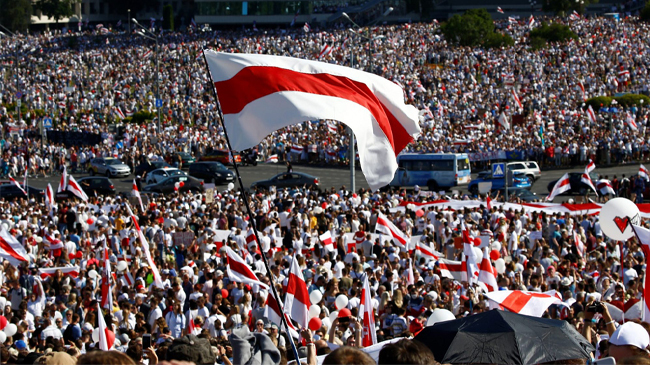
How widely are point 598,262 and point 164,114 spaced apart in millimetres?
36509

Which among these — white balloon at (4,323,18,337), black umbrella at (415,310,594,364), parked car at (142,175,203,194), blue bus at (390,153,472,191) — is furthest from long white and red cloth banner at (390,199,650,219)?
black umbrella at (415,310,594,364)

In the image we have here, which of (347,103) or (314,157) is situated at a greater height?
(347,103)

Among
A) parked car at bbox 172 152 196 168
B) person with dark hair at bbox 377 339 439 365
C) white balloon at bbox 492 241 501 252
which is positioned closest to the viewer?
person with dark hair at bbox 377 339 439 365

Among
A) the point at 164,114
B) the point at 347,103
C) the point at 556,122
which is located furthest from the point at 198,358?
the point at 164,114

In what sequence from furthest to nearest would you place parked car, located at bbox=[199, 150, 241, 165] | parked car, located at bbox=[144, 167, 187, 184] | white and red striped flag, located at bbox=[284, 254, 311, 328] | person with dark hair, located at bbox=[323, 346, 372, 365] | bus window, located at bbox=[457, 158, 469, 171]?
parked car, located at bbox=[199, 150, 241, 165], parked car, located at bbox=[144, 167, 187, 184], bus window, located at bbox=[457, 158, 469, 171], white and red striped flag, located at bbox=[284, 254, 311, 328], person with dark hair, located at bbox=[323, 346, 372, 365]

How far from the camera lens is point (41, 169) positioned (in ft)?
135

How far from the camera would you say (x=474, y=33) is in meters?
56.3

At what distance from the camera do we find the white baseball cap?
5949 mm

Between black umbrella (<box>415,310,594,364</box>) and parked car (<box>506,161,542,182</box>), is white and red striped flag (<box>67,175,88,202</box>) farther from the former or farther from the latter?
black umbrella (<box>415,310,594,364</box>)

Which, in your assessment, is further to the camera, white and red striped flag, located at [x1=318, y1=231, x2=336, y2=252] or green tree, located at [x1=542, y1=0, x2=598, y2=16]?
green tree, located at [x1=542, y1=0, x2=598, y2=16]

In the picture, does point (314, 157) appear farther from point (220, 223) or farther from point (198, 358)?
point (198, 358)

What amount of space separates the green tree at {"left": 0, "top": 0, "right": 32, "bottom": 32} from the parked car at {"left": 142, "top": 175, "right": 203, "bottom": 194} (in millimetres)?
59004

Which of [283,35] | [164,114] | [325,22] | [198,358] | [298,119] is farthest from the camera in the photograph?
[325,22]

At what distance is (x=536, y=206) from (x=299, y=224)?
578 cm
